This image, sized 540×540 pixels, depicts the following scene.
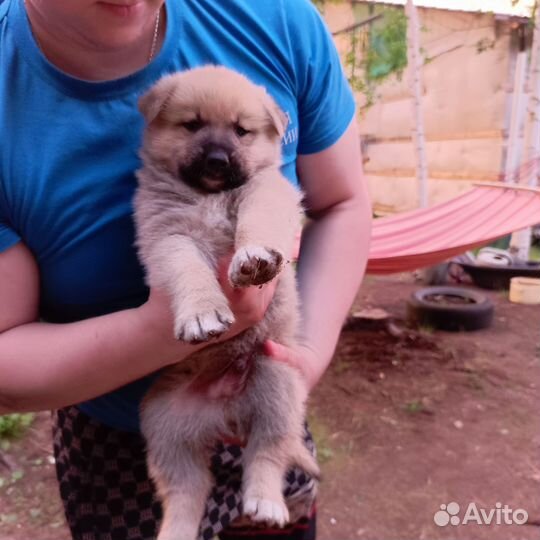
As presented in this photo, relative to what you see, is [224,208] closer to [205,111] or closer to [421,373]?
[205,111]

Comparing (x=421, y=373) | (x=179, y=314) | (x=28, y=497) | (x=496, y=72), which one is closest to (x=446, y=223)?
(x=421, y=373)

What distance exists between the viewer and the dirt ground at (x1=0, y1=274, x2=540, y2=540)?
283cm

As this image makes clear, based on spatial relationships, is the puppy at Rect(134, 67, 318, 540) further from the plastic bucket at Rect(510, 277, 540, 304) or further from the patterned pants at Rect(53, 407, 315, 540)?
Answer: the plastic bucket at Rect(510, 277, 540, 304)

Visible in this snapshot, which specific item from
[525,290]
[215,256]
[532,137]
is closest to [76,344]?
[215,256]

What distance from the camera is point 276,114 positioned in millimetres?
1396

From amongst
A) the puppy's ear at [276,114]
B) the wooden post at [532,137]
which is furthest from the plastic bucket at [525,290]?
the puppy's ear at [276,114]

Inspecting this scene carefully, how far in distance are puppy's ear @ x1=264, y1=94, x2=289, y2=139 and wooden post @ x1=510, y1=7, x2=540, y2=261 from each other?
502 centimetres

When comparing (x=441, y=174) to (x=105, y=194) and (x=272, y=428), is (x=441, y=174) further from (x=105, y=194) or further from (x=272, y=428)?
(x=105, y=194)

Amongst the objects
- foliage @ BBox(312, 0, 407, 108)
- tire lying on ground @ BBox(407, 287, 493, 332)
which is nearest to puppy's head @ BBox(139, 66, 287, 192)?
tire lying on ground @ BBox(407, 287, 493, 332)

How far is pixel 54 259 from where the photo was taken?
1.25 meters

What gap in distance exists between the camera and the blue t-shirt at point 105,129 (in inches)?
45.9

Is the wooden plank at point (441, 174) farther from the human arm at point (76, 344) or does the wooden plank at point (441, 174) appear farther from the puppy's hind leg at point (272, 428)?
the human arm at point (76, 344)

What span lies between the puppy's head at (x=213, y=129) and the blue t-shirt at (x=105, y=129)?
0.11ft

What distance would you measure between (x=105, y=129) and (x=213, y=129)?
13.9 inches
